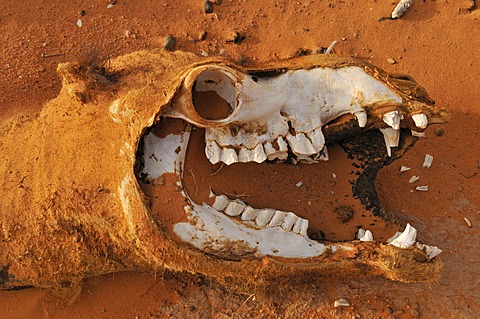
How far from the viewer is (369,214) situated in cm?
406

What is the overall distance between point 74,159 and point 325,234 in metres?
2.09

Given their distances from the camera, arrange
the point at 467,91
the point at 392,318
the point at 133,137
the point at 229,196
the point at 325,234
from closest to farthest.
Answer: the point at 133,137
the point at 229,196
the point at 325,234
the point at 392,318
the point at 467,91

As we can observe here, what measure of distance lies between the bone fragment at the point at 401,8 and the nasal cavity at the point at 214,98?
265cm

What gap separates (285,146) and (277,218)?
58 centimetres

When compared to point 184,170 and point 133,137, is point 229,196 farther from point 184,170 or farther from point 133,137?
point 133,137

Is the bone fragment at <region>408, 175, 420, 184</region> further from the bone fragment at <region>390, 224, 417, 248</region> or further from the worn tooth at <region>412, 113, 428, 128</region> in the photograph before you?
the worn tooth at <region>412, 113, 428, 128</region>

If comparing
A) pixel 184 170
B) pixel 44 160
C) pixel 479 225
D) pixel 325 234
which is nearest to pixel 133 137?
pixel 184 170

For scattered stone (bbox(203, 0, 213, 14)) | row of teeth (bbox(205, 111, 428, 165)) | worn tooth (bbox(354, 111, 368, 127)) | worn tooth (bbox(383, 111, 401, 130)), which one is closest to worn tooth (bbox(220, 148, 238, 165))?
row of teeth (bbox(205, 111, 428, 165))

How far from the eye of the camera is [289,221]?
3.62 m

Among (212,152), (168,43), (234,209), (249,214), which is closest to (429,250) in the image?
(249,214)

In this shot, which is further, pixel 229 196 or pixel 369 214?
pixel 369 214

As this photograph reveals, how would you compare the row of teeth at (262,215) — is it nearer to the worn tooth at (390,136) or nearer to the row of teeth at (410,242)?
the row of teeth at (410,242)

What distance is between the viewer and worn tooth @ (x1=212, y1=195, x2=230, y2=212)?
11.4 ft

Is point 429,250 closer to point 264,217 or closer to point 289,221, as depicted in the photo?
point 289,221
